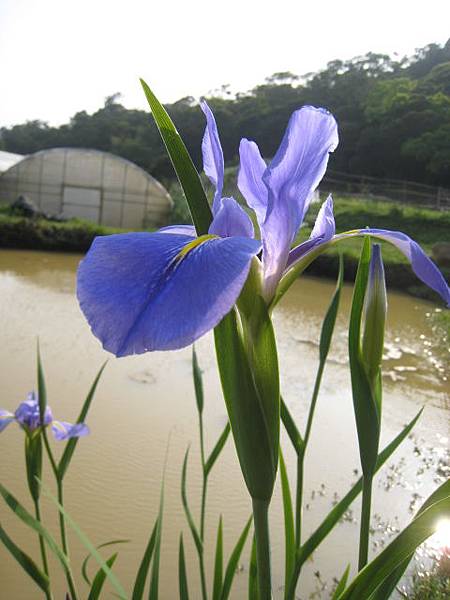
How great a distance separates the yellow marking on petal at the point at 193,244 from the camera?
34 centimetres

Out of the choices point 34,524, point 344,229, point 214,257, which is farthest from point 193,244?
point 344,229

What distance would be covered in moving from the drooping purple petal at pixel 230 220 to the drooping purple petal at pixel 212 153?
2cm

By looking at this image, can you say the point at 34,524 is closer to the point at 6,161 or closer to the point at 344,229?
the point at 344,229

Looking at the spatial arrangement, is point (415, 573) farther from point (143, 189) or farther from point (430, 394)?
point (143, 189)

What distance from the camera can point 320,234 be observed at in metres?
0.49

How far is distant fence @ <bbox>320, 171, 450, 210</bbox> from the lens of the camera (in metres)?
15.5

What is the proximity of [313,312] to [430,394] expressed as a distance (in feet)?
8.49

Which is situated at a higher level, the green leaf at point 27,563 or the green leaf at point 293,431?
the green leaf at point 293,431

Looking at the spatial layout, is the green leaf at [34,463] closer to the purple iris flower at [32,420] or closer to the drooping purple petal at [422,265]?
the purple iris flower at [32,420]

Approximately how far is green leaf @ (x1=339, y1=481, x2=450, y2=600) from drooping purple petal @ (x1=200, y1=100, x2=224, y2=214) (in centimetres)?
26

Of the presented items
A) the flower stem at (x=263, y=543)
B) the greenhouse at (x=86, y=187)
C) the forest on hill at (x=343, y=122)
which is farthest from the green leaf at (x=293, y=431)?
the forest on hill at (x=343, y=122)

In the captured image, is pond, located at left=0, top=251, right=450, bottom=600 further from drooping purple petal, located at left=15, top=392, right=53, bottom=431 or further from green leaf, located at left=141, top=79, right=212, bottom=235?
green leaf, located at left=141, top=79, right=212, bottom=235

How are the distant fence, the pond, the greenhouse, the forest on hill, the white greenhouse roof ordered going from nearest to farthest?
the pond
the greenhouse
the white greenhouse roof
the distant fence
the forest on hill

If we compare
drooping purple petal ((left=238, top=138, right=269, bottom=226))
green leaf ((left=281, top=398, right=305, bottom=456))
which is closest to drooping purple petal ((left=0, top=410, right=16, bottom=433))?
green leaf ((left=281, top=398, right=305, bottom=456))
